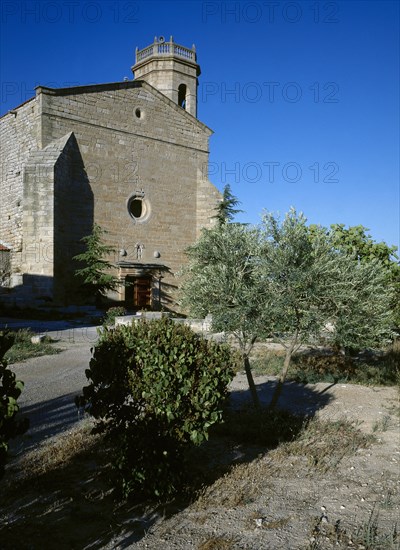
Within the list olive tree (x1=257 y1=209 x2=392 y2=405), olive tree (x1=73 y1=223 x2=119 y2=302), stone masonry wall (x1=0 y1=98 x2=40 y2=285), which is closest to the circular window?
olive tree (x1=73 y1=223 x2=119 y2=302)

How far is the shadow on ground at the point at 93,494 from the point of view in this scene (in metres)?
3.19

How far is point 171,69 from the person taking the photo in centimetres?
2628

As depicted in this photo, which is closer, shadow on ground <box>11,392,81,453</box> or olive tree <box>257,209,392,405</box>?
shadow on ground <box>11,392,81,453</box>

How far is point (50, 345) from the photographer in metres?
11.5

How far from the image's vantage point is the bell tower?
26250 mm

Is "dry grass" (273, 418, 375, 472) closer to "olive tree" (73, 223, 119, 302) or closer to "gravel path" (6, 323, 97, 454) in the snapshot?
"gravel path" (6, 323, 97, 454)

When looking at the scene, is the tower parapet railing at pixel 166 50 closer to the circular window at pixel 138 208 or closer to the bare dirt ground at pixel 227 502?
the circular window at pixel 138 208

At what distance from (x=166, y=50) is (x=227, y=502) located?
27894 millimetres

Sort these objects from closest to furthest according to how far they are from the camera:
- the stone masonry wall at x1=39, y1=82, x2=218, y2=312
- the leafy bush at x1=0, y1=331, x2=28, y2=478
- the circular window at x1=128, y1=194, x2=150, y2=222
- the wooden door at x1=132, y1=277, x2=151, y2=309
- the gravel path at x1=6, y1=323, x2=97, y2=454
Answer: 1. the leafy bush at x1=0, y1=331, x2=28, y2=478
2. the gravel path at x1=6, y1=323, x2=97, y2=454
3. the stone masonry wall at x1=39, y1=82, x2=218, y2=312
4. the wooden door at x1=132, y1=277, x2=151, y2=309
5. the circular window at x1=128, y1=194, x2=150, y2=222

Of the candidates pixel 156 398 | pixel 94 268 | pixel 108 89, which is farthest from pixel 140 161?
pixel 156 398

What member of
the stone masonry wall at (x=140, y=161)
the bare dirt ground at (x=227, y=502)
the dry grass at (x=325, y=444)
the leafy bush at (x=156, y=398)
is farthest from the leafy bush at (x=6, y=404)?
the stone masonry wall at (x=140, y=161)

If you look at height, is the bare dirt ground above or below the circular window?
below

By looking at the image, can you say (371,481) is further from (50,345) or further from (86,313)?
(86,313)

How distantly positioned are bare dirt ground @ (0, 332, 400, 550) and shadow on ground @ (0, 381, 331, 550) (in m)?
0.01
